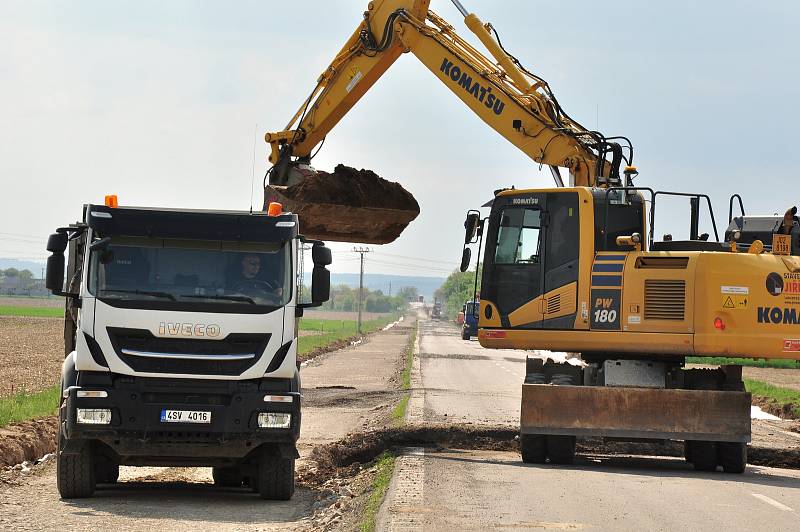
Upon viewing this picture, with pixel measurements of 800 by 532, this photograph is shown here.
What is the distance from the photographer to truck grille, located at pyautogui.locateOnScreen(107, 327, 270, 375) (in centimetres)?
1295

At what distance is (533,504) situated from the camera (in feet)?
40.1

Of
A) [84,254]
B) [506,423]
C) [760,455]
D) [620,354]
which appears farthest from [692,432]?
[84,254]

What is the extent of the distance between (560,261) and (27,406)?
10.7m

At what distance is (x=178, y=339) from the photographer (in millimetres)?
12961

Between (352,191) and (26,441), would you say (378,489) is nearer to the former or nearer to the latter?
(26,441)

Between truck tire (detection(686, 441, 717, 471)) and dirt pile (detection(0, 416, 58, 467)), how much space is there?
976 centimetres

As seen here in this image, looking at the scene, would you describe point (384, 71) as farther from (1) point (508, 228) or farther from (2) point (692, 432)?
(2) point (692, 432)

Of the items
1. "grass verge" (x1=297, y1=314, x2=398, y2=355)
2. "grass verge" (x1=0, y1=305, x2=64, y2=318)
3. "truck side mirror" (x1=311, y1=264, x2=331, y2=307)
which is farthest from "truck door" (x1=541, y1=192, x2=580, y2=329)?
"grass verge" (x1=0, y1=305, x2=64, y2=318)

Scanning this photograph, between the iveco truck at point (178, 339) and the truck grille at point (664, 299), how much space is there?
5159 mm

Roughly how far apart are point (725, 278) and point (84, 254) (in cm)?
834

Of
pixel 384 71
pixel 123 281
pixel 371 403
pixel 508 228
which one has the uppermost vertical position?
pixel 384 71

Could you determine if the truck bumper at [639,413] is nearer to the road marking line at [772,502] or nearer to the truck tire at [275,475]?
the road marking line at [772,502]

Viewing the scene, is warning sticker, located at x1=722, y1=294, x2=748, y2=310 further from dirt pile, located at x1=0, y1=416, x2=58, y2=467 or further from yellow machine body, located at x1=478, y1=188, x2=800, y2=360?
dirt pile, located at x1=0, y1=416, x2=58, y2=467

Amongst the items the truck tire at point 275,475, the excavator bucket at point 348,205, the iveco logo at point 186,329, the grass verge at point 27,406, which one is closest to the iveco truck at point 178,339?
the iveco logo at point 186,329
